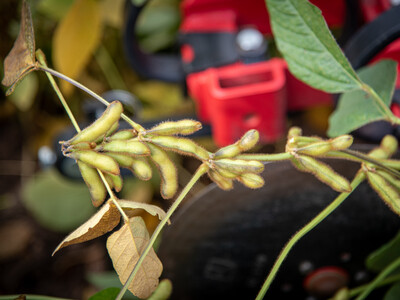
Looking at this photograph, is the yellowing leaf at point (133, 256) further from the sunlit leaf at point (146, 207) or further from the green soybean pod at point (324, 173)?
the green soybean pod at point (324, 173)

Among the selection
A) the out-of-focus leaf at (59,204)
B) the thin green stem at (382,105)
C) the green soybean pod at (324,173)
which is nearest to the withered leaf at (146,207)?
the green soybean pod at (324,173)

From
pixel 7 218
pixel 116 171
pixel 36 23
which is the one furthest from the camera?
pixel 7 218

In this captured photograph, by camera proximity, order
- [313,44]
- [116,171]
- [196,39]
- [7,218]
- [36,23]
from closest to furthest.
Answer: [116,171] < [313,44] < [196,39] < [36,23] < [7,218]

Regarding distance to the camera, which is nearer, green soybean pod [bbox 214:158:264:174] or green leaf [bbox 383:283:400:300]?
green soybean pod [bbox 214:158:264:174]

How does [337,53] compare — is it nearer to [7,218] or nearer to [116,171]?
[116,171]

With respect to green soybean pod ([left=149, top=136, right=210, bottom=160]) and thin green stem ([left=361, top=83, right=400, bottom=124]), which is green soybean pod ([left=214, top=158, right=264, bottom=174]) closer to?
green soybean pod ([left=149, top=136, right=210, bottom=160])

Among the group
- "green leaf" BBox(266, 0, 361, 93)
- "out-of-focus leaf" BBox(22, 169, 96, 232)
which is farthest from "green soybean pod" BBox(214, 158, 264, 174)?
"out-of-focus leaf" BBox(22, 169, 96, 232)

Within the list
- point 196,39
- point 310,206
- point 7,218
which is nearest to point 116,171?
point 310,206
